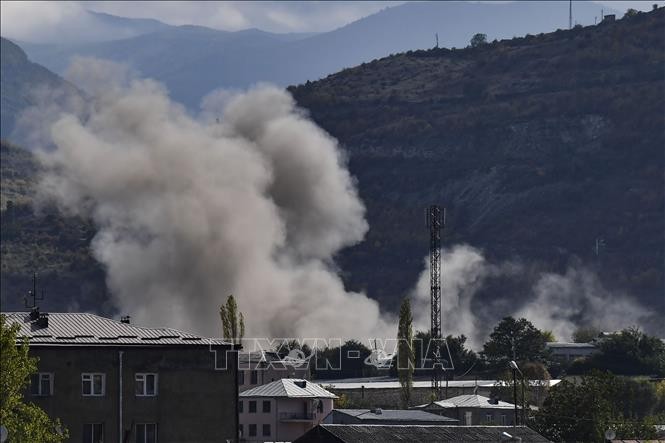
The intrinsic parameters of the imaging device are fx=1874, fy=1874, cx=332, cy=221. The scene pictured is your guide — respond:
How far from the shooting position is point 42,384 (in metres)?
83.1

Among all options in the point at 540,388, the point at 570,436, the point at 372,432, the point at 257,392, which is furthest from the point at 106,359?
the point at 540,388

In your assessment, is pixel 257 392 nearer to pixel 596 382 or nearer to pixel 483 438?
pixel 596 382

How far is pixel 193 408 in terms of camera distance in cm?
8469

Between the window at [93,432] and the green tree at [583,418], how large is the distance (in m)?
51.7

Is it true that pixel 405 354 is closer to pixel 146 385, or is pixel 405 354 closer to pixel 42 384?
pixel 146 385

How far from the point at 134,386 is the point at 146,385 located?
59 centimetres

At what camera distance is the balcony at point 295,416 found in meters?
159

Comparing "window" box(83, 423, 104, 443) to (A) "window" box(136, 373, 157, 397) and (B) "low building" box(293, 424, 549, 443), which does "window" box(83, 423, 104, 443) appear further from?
(B) "low building" box(293, 424, 549, 443)

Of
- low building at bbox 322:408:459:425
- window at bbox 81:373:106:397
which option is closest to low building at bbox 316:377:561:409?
low building at bbox 322:408:459:425

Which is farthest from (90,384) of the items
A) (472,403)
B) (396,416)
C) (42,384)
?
(472,403)

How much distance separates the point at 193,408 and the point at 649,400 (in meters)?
111

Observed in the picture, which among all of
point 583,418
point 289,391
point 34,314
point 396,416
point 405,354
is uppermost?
point 405,354

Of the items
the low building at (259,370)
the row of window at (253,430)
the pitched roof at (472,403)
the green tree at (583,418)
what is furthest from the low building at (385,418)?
the low building at (259,370)

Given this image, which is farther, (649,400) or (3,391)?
(649,400)
